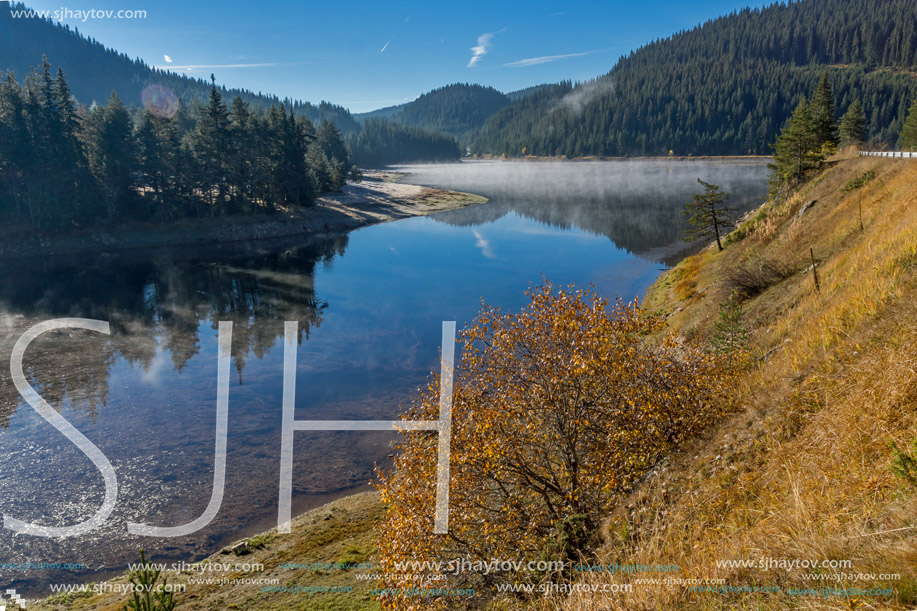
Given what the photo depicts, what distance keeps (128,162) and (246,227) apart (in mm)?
18408

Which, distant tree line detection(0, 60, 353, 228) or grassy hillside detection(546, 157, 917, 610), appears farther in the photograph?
distant tree line detection(0, 60, 353, 228)

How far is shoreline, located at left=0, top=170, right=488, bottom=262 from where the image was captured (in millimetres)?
67000

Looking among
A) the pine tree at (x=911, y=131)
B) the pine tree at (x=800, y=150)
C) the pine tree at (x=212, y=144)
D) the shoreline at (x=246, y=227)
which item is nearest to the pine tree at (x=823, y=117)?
the pine tree at (x=800, y=150)

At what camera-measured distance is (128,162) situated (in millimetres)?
73625

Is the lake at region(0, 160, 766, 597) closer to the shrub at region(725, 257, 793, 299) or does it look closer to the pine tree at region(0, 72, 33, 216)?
the pine tree at region(0, 72, 33, 216)

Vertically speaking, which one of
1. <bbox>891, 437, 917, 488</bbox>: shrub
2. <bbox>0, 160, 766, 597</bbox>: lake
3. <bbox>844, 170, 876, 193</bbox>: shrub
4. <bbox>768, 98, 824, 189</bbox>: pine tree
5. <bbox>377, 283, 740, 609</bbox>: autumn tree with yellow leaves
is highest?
<bbox>768, 98, 824, 189</bbox>: pine tree

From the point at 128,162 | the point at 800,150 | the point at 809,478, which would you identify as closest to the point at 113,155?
the point at 128,162

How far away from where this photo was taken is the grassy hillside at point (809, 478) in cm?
554

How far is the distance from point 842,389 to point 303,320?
130 feet

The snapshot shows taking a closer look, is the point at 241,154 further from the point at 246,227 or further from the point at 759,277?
the point at 759,277

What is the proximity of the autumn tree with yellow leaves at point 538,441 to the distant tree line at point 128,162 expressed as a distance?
80.5 m

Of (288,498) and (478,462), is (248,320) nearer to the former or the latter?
(288,498)

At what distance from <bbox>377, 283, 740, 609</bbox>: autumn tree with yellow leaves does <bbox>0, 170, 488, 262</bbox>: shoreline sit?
77.0m

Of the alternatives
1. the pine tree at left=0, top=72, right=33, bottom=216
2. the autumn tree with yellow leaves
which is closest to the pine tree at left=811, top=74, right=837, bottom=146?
the autumn tree with yellow leaves
